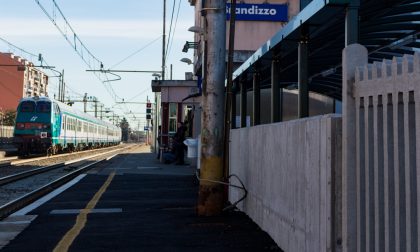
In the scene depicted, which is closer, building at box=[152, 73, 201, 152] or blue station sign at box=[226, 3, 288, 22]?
blue station sign at box=[226, 3, 288, 22]

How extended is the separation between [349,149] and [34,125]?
29.9 metres

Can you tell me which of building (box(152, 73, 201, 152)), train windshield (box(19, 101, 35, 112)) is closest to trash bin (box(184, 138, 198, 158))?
building (box(152, 73, 201, 152))

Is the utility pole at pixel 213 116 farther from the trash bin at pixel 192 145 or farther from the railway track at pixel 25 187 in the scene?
the trash bin at pixel 192 145

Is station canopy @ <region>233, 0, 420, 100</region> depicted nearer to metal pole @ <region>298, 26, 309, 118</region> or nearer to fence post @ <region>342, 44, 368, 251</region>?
metal pole @ <region>298, 26, 309, 118</region>

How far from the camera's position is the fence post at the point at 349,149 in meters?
4.51

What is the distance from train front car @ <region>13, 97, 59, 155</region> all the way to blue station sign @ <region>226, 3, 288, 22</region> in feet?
40.5

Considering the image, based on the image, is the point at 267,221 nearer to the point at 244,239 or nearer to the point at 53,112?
the point at 244,239

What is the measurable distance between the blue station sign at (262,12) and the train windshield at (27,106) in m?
13.0

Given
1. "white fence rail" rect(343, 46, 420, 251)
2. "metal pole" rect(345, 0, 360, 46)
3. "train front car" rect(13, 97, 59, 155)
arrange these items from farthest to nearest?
"train front car" rect(13, 97, 59, 155) < "metal pole" rect(345, 0, 360, 46) < "white fence rail" rect(343, 46, 420, 251)

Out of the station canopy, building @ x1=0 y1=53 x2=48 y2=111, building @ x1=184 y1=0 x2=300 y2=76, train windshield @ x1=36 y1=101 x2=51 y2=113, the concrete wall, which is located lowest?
the concrete wall

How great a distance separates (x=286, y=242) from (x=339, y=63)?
540cm

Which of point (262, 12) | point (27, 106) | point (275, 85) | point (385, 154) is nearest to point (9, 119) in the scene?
point (27, 106)

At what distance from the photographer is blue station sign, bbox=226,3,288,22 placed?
30.2 m

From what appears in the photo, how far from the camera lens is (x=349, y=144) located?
4.55m
